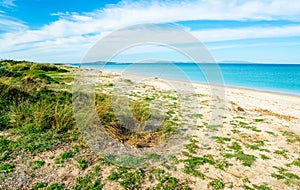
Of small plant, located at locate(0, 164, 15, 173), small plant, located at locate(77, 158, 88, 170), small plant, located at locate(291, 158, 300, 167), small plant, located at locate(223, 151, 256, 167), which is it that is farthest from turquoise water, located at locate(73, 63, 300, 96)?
small plant, located at locate(0, 164, 15, 173)

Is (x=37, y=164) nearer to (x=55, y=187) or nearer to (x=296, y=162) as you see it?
(x=55, y=187)

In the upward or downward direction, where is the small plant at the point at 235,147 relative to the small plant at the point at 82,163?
downward

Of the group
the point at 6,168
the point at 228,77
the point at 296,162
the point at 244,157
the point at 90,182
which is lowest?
the point at 296,162

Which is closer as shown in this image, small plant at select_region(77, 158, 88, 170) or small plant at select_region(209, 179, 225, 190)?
small plant at select_region(209, 179, 225, 190)

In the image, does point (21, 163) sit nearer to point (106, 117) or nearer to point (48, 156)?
point (48, 156)

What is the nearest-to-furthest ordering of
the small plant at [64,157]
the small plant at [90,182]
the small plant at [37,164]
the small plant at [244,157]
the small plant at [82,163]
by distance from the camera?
the small plant at [90,182] < the small plant at [37,164] < the small plant at [82,163] < the small plant at [64,157] < the small plant at [244,157]

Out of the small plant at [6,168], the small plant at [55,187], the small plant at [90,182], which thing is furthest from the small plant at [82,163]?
the small plant at [6,168]

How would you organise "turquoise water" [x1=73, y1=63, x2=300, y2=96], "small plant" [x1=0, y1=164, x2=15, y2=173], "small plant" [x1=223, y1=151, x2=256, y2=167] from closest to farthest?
"small plant" [x1=0, y1=164, x2=15, y2=173] → "small plant" [x1=223, y1=151, x2=256, y2=167] → "turquoise water" [x1=73, y1=63, x2=300, y2=96]

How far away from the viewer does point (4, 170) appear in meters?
4.27

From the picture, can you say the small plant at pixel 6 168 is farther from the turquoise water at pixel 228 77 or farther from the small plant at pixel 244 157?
the turquoise water at pixel 228 77

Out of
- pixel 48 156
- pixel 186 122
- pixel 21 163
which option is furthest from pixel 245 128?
pixel 21 163

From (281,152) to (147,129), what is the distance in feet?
12.5

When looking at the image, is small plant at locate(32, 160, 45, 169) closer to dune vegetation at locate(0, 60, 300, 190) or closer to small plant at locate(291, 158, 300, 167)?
dune vegetation at locate(0, 60, 300, 190)

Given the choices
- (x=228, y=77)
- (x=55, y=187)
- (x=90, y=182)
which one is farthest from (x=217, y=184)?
(x=228, y=77)
